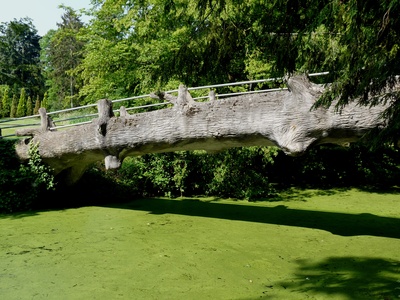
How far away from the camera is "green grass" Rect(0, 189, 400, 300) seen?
3613 mm

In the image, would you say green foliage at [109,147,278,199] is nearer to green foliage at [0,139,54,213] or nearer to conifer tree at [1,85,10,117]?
green foliage at [0,139,54,213]

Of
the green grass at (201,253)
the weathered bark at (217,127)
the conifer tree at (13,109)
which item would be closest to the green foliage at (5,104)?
the conifer tree at (13,109)

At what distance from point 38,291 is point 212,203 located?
485 centimetres

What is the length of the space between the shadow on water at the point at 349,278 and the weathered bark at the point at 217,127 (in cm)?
127

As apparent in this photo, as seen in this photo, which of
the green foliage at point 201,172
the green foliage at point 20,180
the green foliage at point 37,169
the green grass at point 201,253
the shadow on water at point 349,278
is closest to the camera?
the shadow on water at point 349,278

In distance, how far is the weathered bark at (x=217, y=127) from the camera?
448cm

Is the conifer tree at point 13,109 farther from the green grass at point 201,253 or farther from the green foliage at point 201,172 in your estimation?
the green grass at point 201,253

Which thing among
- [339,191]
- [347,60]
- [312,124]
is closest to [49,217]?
[312,124]

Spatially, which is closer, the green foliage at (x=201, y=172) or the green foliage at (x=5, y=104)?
the green foliage at (x=201, y=172)

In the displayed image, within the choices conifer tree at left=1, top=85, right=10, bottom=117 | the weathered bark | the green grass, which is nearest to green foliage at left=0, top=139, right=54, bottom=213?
the weathered bark

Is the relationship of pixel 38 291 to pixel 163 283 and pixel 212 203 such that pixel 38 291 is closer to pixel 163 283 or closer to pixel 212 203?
pixel 163 283

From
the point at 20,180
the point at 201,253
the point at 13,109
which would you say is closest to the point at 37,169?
the point at 20,180

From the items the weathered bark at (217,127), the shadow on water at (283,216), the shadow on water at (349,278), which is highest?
the weathered bark at (217,127)

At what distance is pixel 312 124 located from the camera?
4496 millimetres
